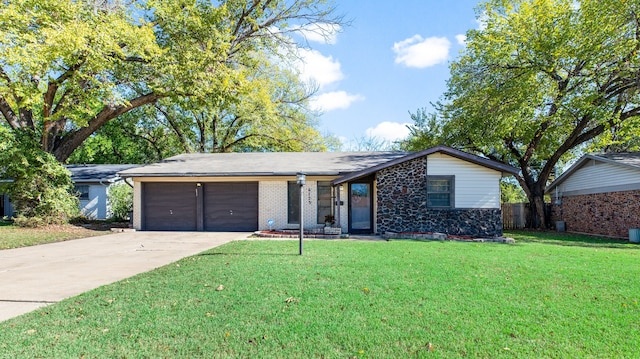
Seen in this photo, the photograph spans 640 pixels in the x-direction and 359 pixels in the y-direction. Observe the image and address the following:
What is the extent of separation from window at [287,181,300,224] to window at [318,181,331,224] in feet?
3.05

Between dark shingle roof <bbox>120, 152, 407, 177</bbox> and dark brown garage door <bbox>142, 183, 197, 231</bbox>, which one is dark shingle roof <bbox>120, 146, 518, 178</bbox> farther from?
dark brown garage door <bbox>142, 183, 197, 231</bbox>

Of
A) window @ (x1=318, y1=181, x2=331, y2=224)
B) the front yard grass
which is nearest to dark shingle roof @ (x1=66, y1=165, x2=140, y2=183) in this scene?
the front yard grass

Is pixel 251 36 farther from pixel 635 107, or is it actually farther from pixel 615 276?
pixel 635 107

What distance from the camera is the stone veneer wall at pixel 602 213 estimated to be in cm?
1415

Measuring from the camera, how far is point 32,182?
14.8 m

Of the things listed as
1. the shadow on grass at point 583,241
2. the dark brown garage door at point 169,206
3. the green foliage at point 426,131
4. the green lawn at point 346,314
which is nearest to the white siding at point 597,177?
the shadow on grass at point 583,241

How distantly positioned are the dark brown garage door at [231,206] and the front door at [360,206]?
160 inches

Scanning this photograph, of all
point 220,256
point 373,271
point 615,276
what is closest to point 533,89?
point 615,276

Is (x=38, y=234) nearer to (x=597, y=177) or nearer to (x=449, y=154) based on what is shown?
(x=449, y=154)

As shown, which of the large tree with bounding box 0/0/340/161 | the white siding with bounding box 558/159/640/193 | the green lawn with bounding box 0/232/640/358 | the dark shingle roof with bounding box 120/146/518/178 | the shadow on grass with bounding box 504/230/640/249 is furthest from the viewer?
the white siding with bounding box 558/159/640/193

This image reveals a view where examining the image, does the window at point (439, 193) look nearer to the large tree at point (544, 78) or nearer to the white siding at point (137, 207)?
the large tree at point (544, 78)

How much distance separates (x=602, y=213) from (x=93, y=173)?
2721 cm

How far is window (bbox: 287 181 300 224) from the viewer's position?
49.2 ft

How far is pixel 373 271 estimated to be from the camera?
21.7ft
